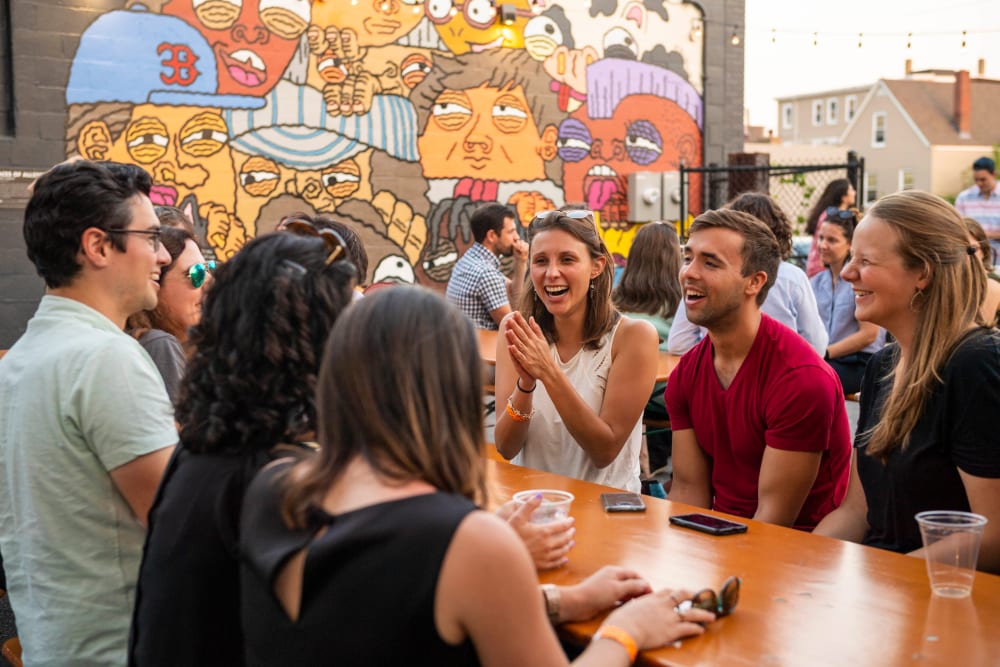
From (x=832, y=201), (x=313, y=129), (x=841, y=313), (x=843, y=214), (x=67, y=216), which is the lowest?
(x=841, y=313)

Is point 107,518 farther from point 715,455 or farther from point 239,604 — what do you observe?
point 715,455

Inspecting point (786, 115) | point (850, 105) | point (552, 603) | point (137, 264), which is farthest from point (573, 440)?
point (786, 115)

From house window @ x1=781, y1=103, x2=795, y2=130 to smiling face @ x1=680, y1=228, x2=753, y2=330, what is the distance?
65.7 metres

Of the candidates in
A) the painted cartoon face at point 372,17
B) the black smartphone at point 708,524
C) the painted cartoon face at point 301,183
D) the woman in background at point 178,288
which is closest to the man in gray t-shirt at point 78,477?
the woman in background at point 178,288

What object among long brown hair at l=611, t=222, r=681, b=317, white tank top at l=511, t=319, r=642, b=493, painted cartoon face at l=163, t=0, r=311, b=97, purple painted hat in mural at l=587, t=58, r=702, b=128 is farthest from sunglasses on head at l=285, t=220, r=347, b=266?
purple painted hat in mural at l=587, t=58, r=702, b=128

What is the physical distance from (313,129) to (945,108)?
47.9 m

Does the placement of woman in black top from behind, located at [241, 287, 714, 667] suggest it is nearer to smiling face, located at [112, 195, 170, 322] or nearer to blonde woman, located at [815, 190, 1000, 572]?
smiling face, located at [112, 195, 170, 322]

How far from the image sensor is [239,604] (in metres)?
1.72

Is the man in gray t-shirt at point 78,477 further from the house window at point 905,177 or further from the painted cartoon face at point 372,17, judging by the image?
the house window at point 905,177

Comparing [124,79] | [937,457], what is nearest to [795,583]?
[937,457]

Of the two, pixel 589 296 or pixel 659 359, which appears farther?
pixel 659 359

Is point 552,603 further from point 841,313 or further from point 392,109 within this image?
point 392,109

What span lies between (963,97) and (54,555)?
53.0 m

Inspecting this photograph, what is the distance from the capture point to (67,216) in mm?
2295
